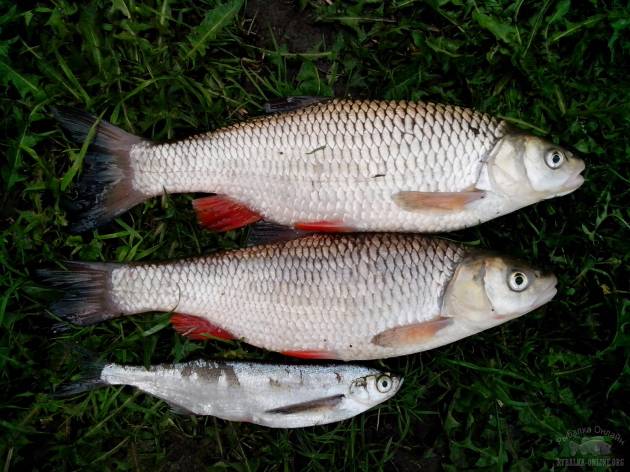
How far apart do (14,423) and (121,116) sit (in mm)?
1986

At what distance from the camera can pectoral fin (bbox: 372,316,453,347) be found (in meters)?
3.05

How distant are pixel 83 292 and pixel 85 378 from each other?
1.70ft

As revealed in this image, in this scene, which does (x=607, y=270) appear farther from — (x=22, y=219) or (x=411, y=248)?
(x=22, y=219)

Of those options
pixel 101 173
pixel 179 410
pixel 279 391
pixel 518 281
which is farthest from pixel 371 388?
pixel 101 173

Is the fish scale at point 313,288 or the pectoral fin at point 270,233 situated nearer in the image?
the fish scale at point 313,288

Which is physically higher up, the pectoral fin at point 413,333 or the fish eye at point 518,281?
the fish eye at point 518,281

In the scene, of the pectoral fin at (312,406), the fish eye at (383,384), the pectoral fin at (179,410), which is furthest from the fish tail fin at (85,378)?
the fish eye at (383,384)

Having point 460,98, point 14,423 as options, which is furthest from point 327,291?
point 14,423

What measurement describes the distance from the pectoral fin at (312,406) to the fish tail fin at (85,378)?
105 centimetres

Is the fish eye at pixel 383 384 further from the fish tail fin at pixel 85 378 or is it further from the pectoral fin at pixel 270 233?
the fish tail fin at pixel 85 378

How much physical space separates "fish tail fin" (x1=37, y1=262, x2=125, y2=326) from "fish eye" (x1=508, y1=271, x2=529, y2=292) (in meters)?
2.30

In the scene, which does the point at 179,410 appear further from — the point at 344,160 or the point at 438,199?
the point at 438,199

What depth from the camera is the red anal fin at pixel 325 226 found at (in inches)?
125

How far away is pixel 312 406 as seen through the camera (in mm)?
3129
